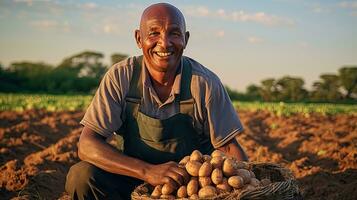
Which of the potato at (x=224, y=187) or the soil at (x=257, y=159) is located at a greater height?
the potato at (x=224, y=187)

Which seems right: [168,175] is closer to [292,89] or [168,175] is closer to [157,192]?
[157,192]

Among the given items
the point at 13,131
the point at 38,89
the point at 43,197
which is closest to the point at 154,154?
the point at 43,197

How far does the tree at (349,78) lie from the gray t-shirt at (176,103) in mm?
36285

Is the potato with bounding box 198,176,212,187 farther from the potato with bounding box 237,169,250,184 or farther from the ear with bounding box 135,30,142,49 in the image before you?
the ear with bounding box 135,30,142,49

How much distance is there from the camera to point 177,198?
2.92m

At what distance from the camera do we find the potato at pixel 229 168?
3021 mm

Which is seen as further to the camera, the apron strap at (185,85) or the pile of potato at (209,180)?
the apron strap at (185,85)

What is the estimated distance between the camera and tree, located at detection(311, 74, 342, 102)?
35.1 metres

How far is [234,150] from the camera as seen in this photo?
3.62 metres

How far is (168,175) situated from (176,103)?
812mm

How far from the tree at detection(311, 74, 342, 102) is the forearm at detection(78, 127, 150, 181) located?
3309 cm

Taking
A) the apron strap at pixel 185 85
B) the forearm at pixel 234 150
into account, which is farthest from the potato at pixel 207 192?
the apron strap at pixel 185 85

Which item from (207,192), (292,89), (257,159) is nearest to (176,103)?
(207,192)

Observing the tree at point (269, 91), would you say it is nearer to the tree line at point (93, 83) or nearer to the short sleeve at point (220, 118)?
the tree line at point (93, 83)
